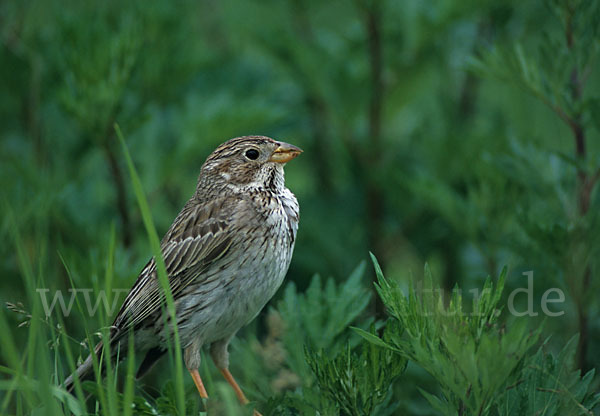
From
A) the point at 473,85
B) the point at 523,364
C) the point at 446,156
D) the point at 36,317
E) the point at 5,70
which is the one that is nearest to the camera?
the point at 36,317

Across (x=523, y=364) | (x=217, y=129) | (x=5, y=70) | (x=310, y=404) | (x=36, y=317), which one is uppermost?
(x=5, y=70)

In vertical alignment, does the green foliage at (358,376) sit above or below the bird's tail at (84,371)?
above

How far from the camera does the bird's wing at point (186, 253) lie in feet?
10.4

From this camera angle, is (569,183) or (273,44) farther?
(273,44)

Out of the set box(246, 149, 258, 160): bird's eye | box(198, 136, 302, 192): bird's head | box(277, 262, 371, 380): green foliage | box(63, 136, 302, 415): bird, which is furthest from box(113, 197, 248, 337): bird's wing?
box(277, 262, 371, 380): green foliage

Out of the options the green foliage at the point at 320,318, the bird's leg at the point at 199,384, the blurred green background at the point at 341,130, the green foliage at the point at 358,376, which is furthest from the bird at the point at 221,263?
the green foliage at the point at 358,376

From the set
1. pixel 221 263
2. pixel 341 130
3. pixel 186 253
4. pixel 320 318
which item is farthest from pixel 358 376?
pixel 341 130

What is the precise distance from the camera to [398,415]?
127 inches

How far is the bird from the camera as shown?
3.11 metres

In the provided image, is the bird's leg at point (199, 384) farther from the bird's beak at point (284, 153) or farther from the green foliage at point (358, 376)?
the bird's beak at point (284, 153)

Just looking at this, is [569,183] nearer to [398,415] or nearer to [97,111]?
[398,415]

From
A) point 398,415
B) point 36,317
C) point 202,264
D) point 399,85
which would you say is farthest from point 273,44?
point 36,317

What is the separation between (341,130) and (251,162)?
1649mm

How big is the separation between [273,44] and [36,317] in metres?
3.20
